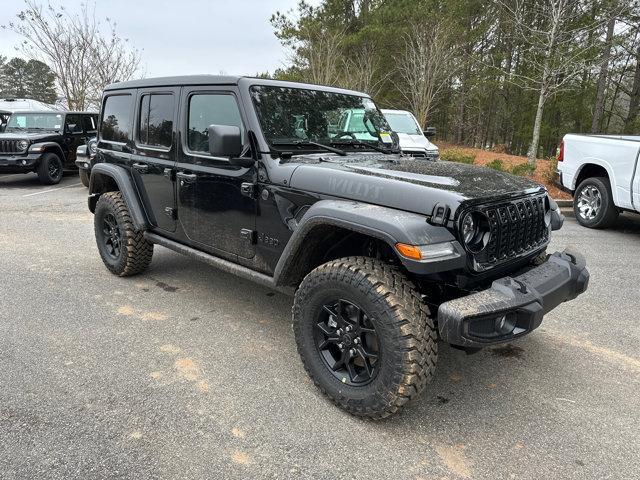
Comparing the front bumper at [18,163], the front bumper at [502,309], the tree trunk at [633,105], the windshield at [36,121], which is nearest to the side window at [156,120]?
the front bumper at [502,309]

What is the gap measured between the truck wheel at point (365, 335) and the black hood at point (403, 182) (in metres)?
0.39

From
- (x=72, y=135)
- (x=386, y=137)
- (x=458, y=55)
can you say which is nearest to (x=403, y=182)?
(x=386, y=137)

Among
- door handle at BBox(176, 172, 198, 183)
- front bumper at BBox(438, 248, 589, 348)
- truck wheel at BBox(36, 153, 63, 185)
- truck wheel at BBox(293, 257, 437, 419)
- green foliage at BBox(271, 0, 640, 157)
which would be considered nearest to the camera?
front bumper at BBox(438, 248, 589, 348)

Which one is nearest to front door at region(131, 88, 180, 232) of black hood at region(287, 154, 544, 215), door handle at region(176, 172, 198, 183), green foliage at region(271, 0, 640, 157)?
door handle at region(176, 172, 198, 183)

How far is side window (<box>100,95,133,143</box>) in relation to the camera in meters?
4.44

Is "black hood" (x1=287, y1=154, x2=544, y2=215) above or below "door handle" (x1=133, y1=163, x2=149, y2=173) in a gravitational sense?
above

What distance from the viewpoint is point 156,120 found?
4.05 m

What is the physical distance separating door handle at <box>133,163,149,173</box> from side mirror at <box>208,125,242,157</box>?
1.48 meters

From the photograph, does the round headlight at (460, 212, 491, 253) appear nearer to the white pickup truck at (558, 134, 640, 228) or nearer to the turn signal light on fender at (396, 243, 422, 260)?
the turn signal light on fender at (396, 243, 422, 260)

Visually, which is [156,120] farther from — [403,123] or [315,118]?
[403,123]

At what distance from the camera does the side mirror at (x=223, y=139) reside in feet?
9.52

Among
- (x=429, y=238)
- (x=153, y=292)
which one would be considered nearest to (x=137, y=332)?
(x=153, y=292)

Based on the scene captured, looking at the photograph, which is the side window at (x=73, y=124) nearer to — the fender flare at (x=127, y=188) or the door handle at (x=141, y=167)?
the fender flare at (x=127, y=188)

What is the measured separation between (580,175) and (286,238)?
652 centimetres
